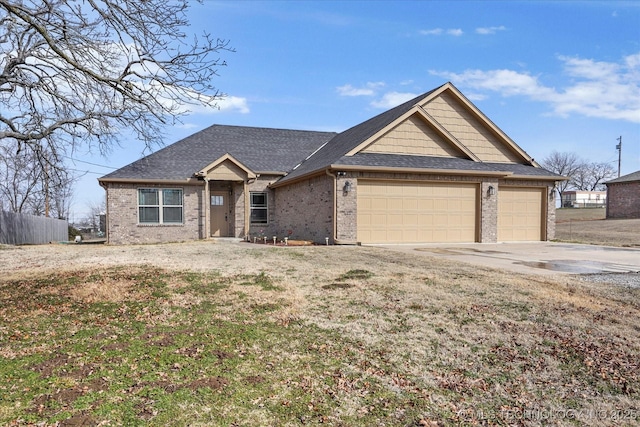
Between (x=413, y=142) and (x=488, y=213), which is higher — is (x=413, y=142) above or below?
above

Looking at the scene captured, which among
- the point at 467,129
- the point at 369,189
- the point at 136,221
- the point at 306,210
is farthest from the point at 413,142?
the point at 136,221

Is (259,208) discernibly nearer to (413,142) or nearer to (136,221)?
(136,221)

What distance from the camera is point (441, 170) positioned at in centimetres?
1656

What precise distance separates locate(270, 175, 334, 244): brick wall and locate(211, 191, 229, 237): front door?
98.3 inches

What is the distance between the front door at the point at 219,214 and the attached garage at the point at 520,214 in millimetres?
13076

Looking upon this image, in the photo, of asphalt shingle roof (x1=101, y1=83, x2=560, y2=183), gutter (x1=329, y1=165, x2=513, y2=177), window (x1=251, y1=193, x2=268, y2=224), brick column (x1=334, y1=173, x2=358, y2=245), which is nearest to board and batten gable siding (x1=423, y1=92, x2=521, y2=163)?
asphalt shingle roof (x1=101, y1=83, x2=560, y2=183)

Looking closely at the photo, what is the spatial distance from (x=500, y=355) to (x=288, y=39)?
8678mm

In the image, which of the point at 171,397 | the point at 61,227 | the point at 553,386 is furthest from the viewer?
the point at 61,227

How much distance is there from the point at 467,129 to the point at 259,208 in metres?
10.7

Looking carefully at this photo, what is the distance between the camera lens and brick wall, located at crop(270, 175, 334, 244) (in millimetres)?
16344

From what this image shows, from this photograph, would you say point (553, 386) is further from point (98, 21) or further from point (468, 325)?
point (98, 21)

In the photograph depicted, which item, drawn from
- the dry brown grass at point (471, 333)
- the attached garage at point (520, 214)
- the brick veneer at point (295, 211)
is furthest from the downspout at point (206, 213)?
the attached garage at point (520, 214)

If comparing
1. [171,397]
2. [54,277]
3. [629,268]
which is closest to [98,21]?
[54,277]

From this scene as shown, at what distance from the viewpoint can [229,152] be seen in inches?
886
